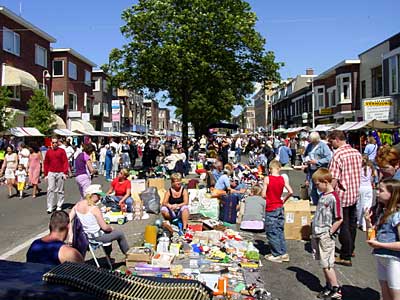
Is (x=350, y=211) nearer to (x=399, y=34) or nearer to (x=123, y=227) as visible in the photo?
(x=123, y=227)

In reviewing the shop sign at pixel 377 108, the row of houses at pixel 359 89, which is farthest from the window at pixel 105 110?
the shop sign at pixel 377 108

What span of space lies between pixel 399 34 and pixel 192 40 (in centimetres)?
1649

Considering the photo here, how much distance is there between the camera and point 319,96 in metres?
51.7

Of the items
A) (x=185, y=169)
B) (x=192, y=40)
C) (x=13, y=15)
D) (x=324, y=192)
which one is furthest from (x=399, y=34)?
(x=324, y=192)

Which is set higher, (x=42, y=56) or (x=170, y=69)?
(x=42, y=56)

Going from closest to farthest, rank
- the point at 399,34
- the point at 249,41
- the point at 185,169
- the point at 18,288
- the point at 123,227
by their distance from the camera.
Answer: the point at 18,288, the point at 123,227, the point at 185,169, the point at 249,41, the point at 399,34

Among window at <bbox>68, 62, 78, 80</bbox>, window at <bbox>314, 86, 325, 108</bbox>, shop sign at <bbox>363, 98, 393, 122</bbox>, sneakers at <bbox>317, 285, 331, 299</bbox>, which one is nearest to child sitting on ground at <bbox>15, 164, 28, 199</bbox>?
sneakers at <bbox>317, 285, 331, 299</bbox>

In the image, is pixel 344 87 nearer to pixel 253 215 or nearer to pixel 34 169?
pixel 34 169

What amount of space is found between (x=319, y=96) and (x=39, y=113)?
31.5 metres

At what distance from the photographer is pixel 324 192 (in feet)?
19.3

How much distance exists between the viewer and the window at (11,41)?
31.2 metres

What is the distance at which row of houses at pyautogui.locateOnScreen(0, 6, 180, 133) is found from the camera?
31438mm

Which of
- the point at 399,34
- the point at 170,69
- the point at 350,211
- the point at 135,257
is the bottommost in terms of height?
the point at 135,257

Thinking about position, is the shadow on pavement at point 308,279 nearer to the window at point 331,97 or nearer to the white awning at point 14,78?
the white awning at point 14,78
